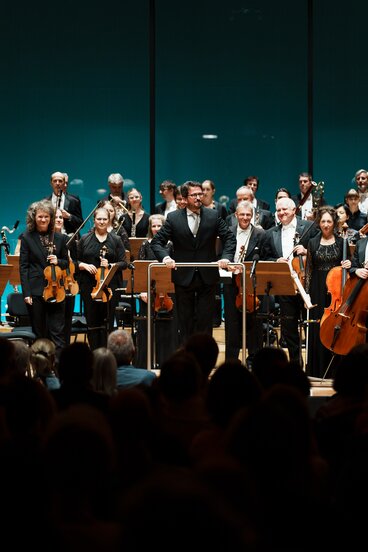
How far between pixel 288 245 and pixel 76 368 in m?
4.02

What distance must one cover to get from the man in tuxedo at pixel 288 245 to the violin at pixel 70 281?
1519 millimetres

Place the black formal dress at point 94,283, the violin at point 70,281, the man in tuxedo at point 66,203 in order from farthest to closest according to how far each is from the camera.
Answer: the man in tuxedo at point 66,203 < the black formal dress at point 94,283 < the violin at point 70,281

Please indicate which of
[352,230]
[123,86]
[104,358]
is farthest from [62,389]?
[123,86]

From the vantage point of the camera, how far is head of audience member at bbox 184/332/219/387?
3887 millimetres

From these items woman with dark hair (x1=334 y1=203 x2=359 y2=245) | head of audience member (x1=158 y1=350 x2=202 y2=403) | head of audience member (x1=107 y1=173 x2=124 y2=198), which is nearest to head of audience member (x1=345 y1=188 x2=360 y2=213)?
woman with dark hair (x1=334 y1=203 x2=359 y2=245)

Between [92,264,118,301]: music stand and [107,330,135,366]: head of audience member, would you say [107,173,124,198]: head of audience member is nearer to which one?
[92,264,118,301]: music stand

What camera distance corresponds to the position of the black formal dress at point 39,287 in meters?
7.02

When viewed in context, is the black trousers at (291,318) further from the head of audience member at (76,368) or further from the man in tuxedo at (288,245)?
the head of audience member at (76,368)

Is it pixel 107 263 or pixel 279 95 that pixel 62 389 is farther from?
pixel 279 95

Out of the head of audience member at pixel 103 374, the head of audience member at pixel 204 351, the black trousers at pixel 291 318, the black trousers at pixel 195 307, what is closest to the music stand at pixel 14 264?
the black trousers at pixel 195 307

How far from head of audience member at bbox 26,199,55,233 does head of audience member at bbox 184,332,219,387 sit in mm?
3198

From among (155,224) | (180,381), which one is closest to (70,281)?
(155,224)

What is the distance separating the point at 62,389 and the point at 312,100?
349 inches

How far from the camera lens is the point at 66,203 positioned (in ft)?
31.6
